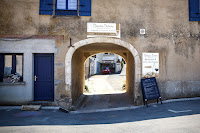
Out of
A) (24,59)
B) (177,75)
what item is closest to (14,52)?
(24,59)

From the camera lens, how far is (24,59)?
6895 mm

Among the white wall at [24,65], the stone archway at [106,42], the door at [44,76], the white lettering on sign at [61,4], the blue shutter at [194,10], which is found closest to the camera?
the white wall at [24,65]

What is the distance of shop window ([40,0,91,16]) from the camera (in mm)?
7039

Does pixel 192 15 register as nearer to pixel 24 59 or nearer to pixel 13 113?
pixel 24 59

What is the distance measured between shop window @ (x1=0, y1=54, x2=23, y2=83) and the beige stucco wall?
1020mm

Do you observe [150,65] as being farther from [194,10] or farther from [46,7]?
[46,7]

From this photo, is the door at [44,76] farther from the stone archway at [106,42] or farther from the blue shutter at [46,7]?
the blue shutter at [46,7]

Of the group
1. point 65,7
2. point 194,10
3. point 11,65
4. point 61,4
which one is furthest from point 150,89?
point 11,65

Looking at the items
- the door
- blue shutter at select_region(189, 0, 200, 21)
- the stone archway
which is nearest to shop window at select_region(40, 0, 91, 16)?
the stone archway

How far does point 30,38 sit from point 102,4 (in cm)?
341

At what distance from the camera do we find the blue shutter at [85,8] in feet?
23.4

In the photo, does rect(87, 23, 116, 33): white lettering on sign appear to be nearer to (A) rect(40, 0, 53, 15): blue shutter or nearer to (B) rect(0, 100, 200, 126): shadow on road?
(A) rect(40, 0, 53, 15): blue shutter

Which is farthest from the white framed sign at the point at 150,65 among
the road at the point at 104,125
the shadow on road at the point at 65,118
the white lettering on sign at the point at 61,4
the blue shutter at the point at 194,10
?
the white lettering on sign at the point at 61,4

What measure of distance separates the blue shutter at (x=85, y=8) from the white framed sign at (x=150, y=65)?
3080mm
